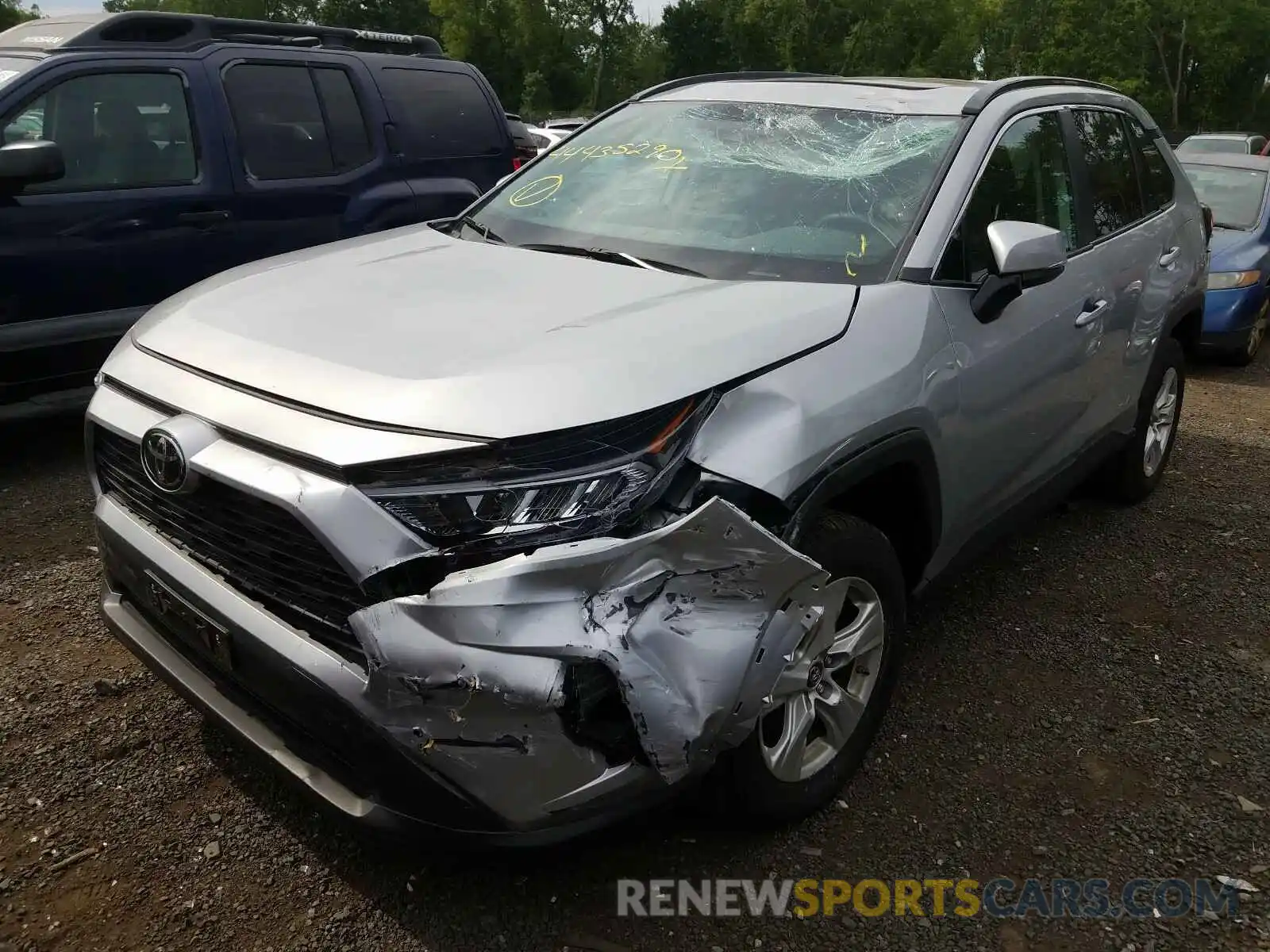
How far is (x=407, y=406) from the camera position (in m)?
1.98

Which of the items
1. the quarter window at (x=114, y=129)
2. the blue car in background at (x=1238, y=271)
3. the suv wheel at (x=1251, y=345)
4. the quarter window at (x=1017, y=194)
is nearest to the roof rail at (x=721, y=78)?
the quarter window at (x=1017, y=194)

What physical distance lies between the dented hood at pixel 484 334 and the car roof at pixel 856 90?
3.38 feet

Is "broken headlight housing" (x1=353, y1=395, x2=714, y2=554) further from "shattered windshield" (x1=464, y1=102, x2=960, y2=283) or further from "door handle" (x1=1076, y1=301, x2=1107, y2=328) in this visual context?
"door handle" (x1=1076, y1=301, x2=1107, y2=328)

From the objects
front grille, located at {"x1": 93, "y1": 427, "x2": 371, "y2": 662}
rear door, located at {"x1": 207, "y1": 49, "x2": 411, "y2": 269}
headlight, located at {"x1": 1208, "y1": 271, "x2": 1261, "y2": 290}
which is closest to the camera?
front grille, located at {"x1": 93, "y1": 427, "x2": 371, "y2": 662}

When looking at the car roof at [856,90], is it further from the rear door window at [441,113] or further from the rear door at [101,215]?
the rear door window at [441,113]

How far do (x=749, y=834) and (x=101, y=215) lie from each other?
4078 mm

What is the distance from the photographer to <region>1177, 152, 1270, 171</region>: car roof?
29.2ft

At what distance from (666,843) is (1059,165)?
8.89 ft

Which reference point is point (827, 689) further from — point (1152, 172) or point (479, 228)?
point (1152, 172)

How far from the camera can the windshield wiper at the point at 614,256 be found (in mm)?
2814

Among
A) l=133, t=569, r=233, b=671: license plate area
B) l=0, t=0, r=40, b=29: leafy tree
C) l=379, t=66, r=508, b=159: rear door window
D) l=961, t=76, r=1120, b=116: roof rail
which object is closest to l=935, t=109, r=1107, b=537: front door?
l=961, t=76, r=1120, b=116: roof rail

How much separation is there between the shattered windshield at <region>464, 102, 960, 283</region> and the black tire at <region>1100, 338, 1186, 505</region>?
197 centimetres

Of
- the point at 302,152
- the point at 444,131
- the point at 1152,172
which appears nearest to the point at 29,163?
the point at 302,152

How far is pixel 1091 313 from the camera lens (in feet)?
11.7
